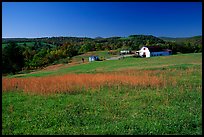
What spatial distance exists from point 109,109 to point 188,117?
7.89ft

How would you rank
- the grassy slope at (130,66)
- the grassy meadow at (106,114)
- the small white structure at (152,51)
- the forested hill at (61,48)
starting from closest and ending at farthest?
the grassy meadow at (106,114) < the grassy slope at (130,66) < the forested hill at (61,48) < the small white structure at (152,51)

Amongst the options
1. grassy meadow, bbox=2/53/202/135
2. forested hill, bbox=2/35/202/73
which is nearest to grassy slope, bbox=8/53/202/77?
forested hill, bbox=2/35/202/73

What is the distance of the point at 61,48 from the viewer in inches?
2504

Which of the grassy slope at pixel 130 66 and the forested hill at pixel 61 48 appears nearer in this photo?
the grassy slope at pixel 130 66

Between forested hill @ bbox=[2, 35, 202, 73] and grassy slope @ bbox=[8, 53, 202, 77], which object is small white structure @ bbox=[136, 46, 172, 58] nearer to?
forested hill @ bbox=[2, 35, 202, 73]

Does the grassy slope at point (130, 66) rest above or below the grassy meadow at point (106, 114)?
below

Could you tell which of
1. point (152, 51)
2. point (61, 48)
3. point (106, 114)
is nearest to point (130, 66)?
point (152, 51)

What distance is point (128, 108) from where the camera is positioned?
8625 mm

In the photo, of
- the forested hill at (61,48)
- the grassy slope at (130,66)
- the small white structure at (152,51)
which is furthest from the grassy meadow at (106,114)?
the small white structure at (152,51)

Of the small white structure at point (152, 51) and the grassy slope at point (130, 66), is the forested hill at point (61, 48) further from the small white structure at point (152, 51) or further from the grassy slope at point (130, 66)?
the grassy slope at point (130, 66)

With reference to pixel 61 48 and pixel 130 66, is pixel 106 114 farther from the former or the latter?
pixel 61 48

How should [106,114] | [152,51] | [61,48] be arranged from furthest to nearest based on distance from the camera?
[61,48], [152,51], [106,114]

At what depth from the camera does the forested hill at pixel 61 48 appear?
41.9 m

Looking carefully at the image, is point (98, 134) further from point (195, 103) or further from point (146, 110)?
point (195, 103)
